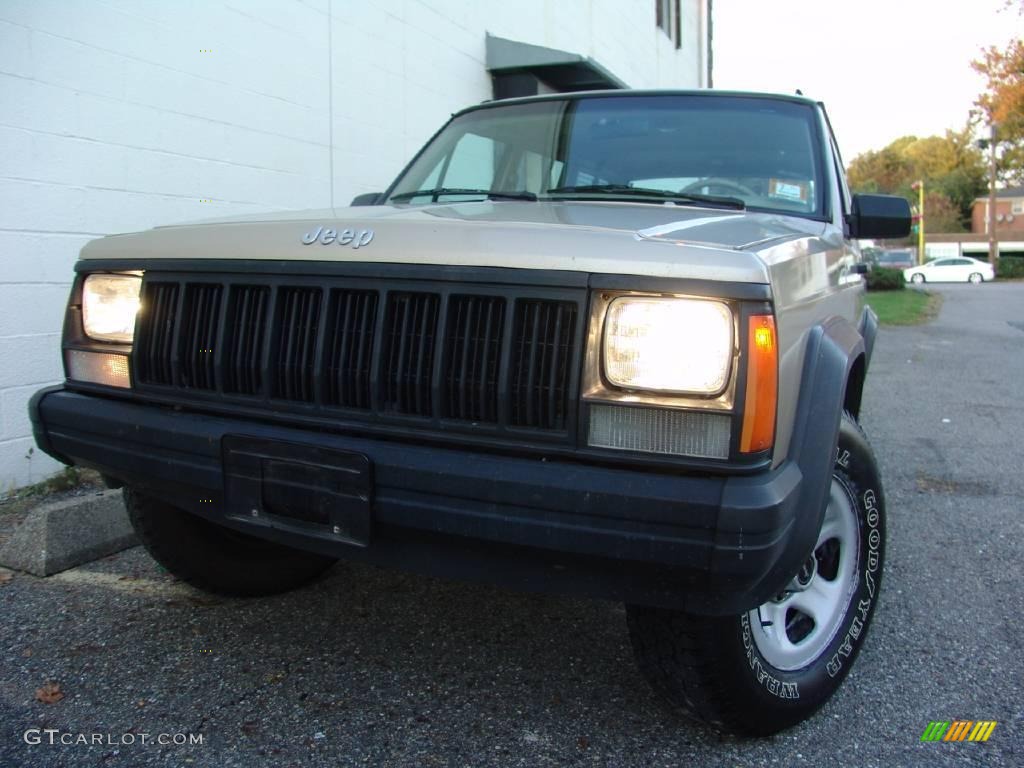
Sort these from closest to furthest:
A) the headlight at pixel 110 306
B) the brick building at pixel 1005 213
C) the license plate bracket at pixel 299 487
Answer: the license plate bracket at pixel 299 487 → the headlight at pixel 110 306 → the brick building at pixel 1005 213

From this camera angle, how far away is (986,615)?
289 centimetres

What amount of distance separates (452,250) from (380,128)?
16.4ft

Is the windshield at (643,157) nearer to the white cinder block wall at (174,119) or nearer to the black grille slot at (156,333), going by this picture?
the black grille slot at (156,333)

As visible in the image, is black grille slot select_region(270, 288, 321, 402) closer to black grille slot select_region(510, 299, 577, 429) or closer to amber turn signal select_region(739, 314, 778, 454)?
black grille slot select_region(510, 299, 577, 429)

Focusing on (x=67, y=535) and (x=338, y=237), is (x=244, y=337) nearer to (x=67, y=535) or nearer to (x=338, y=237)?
(x=338, y=237)

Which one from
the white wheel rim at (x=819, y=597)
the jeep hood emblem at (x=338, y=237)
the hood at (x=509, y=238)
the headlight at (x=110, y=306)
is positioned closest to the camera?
the hood at (x=509, y=238)

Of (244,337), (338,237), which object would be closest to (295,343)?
(244,337)

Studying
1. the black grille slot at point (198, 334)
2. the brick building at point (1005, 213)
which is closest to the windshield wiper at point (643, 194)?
the black grille slot at point (198, 334)

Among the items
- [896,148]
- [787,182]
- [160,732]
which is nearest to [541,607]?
[160,732]

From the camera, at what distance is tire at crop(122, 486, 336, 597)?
2.66 metres

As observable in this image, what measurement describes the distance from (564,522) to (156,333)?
126cm

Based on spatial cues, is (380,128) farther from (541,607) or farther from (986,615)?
(986,615)

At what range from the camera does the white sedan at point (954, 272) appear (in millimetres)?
43219

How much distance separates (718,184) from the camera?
9.87 feet
